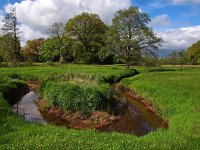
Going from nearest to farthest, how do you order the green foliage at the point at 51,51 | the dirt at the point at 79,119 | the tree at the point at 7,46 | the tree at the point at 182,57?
1. the dirt at the point at 79,119
2. the tree at the point at 7,46
3. the green foliage at the point at 51,51
4. the tree at the point at 182,57

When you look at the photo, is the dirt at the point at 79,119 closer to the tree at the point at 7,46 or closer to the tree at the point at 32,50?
the tree at the point at 7,46

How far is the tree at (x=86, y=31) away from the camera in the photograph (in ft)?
304

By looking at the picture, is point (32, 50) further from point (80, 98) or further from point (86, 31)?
point (80, 98)

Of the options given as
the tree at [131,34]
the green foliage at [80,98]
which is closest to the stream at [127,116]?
the green foliage at [80,98]

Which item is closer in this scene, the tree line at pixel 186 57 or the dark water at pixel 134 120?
the dark water at pixel 134 120

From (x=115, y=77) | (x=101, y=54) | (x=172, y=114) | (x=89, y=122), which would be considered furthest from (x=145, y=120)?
(x=101, y=54)

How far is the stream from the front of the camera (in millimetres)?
21547

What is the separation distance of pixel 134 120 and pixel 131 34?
44.2m

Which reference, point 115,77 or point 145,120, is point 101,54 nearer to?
point 115,77

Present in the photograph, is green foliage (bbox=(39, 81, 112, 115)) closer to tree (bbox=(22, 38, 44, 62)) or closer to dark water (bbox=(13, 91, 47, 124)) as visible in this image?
dark water (bbox=(13, 91, 47, 124))

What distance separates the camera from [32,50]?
118625mm

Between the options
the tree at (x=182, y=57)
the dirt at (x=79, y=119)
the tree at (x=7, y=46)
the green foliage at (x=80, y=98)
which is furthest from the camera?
the tree at (x=182, y=57)

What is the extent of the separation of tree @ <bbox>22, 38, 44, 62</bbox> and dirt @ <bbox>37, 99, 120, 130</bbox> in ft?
307

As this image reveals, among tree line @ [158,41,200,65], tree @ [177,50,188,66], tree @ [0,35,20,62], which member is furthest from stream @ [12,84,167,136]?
tree @ [177,50,188,66]
